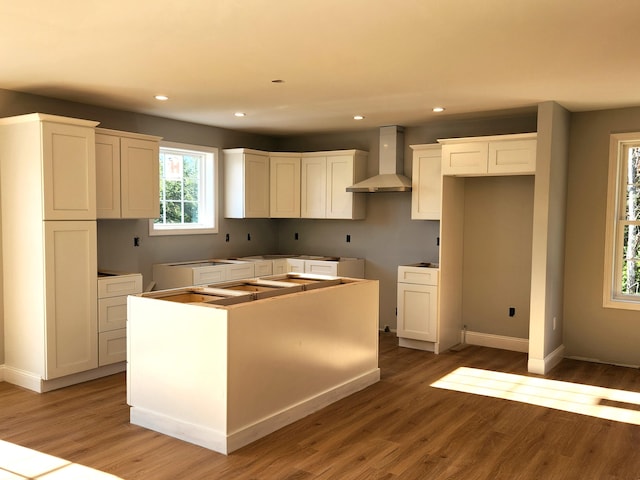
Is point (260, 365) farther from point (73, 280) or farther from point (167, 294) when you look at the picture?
point (73, 280)

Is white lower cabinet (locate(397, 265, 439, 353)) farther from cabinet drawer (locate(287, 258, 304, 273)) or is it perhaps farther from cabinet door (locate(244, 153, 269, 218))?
cabinet door (locate(244, 153, 269, 218))

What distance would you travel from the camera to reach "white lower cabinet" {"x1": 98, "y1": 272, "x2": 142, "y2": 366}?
481 centimetres

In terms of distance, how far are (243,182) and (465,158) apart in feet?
8.84

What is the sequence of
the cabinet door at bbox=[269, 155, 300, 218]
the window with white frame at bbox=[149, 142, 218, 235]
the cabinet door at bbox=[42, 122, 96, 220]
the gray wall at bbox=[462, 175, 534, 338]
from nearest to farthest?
the cabinet door at bbox=[42, 122, 96, 220] < the gray wall at bbox=[462, 175, 534, 338] < the window with white frame at bbox=[149, 142, 218, 235] < the cabinet door at bbox=[269, 155, 300, 218]

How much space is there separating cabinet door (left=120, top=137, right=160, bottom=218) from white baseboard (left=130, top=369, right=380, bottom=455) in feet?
7.18

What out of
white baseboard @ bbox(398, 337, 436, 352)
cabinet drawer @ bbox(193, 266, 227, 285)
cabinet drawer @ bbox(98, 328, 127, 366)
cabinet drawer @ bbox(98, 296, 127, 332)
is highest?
cabinet drawer @ bbox(193, 266, 227, 285)

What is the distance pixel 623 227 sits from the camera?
5.44 m

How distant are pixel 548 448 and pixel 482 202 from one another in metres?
3.25

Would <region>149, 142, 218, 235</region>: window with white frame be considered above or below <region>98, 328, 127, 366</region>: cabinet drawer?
above

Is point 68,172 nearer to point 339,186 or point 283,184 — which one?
point 283,184

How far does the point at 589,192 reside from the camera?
217 inches

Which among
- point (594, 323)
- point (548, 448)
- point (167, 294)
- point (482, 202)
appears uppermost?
point (482, 202)

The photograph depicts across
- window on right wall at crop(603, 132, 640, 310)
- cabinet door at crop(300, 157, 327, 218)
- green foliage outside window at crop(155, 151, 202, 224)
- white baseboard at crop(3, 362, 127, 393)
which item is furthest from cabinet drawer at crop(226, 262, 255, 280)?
window on right wall at crop(603, 132, 640, 310)

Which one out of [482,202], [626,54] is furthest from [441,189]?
[626,54]
